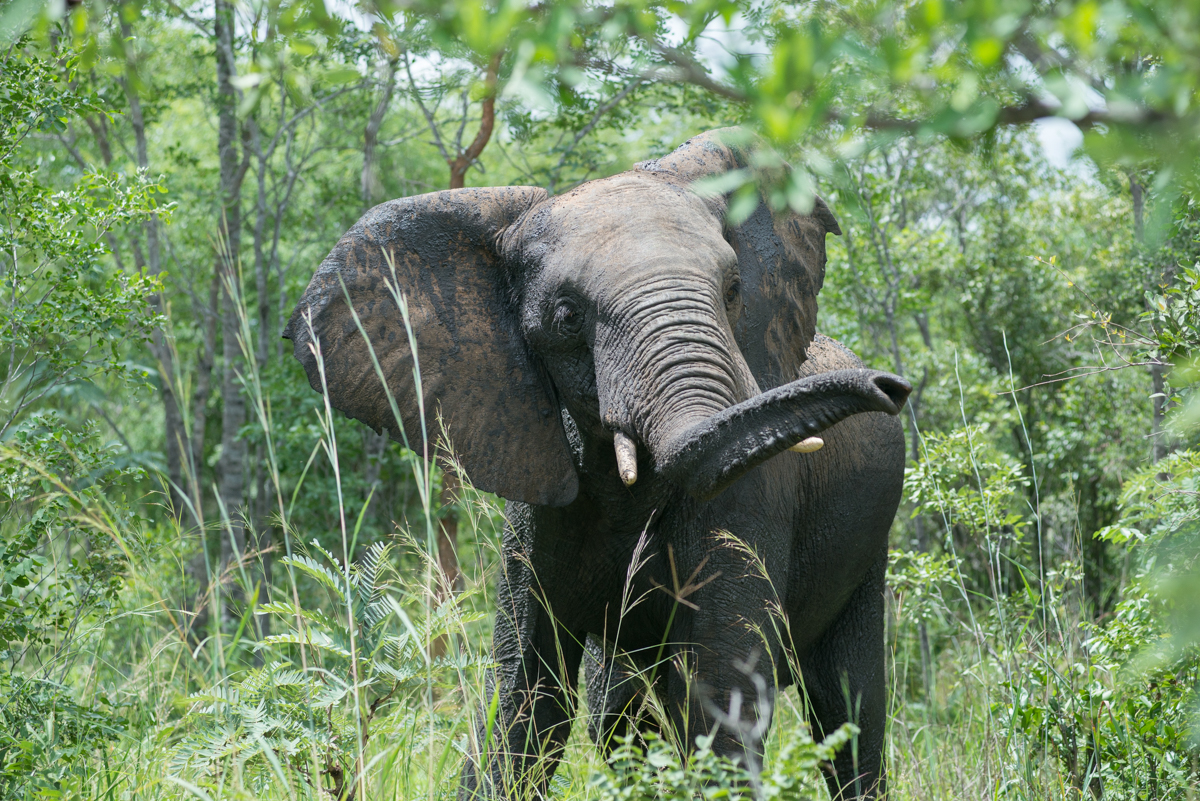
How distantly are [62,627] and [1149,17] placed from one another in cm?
401

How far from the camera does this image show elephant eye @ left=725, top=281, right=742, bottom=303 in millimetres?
3482

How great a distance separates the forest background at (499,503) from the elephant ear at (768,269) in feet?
1.29

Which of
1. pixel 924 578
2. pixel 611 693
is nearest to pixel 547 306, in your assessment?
pixel 611 693

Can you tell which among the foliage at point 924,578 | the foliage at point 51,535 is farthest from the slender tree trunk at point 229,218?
the foliage at point 924,578

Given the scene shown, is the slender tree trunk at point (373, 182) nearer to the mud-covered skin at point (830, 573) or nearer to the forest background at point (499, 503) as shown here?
the forest background at point (499, 503)

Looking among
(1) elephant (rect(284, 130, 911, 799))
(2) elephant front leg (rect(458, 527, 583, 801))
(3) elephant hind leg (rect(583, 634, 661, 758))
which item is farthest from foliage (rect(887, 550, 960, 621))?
(2) elephant front leg (rect(458, 527, 583, 801))

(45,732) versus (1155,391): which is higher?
(1155,391)

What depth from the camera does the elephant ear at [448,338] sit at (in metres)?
3.67

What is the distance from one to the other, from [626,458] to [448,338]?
963mm

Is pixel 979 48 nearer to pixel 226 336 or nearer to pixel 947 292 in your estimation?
pixel 226 336

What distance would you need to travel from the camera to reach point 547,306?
3.50 meters

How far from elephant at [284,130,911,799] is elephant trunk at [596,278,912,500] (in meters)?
0.01

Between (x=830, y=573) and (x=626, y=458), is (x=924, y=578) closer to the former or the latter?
(x=830, y=573)

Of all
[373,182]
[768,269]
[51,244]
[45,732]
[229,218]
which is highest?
[373,182]
